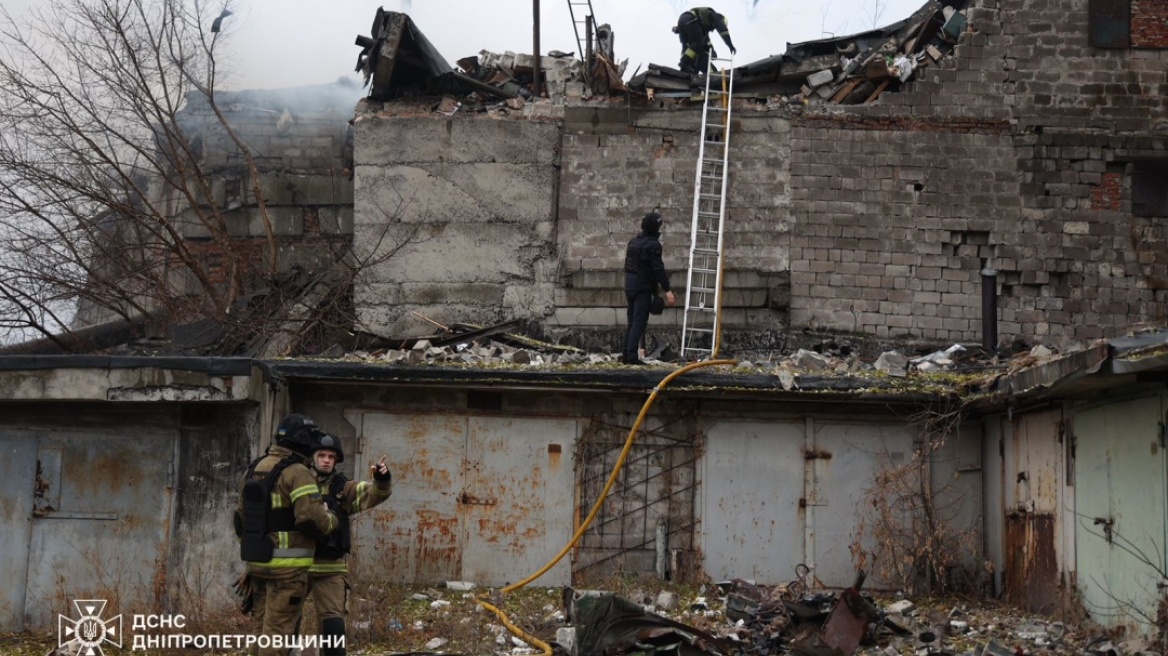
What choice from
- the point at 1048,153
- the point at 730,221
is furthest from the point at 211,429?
the point at 1048,153

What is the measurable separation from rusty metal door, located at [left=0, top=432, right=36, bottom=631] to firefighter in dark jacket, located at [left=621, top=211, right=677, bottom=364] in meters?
5.38

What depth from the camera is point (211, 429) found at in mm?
10562

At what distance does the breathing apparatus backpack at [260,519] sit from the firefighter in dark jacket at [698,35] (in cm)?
1013

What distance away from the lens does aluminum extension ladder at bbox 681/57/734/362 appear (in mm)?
14539

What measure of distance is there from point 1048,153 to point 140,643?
36.8 feet

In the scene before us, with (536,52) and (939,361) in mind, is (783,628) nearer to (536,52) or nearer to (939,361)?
(939,361)

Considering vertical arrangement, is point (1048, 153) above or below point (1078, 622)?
above

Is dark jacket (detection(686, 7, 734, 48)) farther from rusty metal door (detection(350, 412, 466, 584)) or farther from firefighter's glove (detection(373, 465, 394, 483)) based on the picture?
firefighter's glove (detection(373, 465, 394, 483))

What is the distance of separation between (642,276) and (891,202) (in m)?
4.26

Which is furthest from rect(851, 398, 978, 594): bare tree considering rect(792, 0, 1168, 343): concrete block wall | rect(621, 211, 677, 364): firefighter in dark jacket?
rect(792, 0, 1168, 343): concrete block wall

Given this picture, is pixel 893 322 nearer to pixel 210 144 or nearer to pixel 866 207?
pixel 866 207

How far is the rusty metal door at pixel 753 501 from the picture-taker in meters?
11.9

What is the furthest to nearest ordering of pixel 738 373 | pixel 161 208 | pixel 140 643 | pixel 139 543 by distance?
pixel 161 208 → pixel 738 373 → pixel 139 543 → pixel 140 643

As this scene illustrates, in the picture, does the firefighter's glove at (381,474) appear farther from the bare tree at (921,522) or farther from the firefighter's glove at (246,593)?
the bare tree at (921,522)
